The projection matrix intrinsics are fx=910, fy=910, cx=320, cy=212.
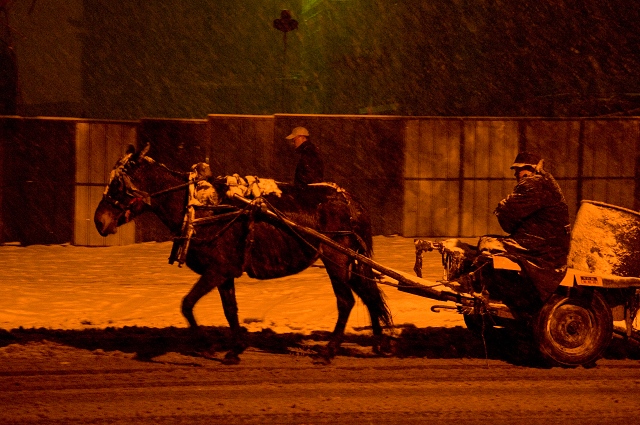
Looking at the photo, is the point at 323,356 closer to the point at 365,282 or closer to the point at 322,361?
the point at 322,361

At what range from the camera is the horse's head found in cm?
908

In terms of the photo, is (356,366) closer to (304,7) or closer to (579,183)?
(579,183)

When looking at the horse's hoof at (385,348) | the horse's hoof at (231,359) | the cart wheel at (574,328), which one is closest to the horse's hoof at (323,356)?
the horse's hoof at (385,348)

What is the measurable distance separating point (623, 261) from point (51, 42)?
98.8ft

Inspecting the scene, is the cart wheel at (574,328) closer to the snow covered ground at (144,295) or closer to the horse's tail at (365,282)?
the horse's tail at (365,282)

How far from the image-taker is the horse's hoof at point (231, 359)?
864 cm

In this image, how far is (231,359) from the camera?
8.67 m

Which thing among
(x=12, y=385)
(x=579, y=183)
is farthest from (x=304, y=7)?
(x=12, y=385)

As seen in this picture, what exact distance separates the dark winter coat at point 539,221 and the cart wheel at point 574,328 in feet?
1.31

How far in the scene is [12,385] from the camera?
7738mm

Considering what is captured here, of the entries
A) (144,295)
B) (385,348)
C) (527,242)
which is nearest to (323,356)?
(385,348)

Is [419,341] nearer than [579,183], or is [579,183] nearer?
[419,341]

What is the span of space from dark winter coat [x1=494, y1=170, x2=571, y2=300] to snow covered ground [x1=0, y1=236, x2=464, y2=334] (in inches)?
90.9

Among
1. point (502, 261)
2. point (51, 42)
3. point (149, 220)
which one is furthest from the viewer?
point (51, 42)
